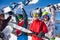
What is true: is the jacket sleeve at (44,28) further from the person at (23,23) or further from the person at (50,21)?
the person at (23,23)

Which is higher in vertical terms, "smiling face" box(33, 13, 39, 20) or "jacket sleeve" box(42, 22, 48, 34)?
"smiling face" box(33, 13, 39, 20)

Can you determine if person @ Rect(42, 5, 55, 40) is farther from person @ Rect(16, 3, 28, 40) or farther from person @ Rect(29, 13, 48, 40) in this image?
person @ Rect(16, 3, 28, 40)

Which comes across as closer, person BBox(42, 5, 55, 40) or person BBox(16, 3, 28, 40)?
person BBox(42, 5, 55, 40)

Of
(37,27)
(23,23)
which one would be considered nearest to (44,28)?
(37,27)

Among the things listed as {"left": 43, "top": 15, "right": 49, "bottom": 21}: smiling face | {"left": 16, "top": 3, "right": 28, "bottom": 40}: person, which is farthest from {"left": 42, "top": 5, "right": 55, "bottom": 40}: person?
{"left": 16, "top": 3, "right": 28, "bottom": 40}: person

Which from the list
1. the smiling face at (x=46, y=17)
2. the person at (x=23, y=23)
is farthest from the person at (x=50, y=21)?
the person at (x=23, y=23)

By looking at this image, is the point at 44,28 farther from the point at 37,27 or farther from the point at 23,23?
the point at 23,23

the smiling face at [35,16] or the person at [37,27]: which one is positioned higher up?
the smiling face at [35,16]

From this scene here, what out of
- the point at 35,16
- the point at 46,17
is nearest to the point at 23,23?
Answer: the point at 35,16

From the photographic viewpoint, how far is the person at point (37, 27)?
2420mm

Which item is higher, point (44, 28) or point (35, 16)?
point (35, 16)

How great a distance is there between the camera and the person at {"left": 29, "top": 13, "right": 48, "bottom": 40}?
7.94 ft

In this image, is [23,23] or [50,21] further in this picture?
[23,23]

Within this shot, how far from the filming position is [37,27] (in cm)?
243
